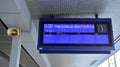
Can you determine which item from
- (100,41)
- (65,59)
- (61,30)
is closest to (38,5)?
(61,30)

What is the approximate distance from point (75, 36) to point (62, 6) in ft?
1.84

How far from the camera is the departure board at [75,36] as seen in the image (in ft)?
11.1

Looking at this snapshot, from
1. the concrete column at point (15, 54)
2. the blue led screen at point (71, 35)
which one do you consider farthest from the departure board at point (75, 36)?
the concrete column at point (15, 54)

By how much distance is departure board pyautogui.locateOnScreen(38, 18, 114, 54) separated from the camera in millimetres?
3387

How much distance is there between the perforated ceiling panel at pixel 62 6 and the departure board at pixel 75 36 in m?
0.24

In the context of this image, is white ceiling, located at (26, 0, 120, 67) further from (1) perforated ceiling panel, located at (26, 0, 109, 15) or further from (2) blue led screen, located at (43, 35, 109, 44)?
(2) blue led screen, located at (43, 35, 109, 44)

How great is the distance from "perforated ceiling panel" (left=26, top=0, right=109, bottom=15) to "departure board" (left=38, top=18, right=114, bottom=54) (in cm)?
24

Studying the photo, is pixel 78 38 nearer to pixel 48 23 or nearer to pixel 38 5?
pixel 48 23

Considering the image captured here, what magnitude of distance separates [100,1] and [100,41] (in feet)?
2.12

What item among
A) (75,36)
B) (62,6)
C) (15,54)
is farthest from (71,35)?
(15,54)

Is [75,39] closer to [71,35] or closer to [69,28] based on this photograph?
[71,35]

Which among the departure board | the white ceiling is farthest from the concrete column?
the white ceiling

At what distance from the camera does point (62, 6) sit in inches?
143

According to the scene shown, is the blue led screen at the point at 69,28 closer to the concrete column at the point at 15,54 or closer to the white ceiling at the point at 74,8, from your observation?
the white ceiling at the point at 74,8
